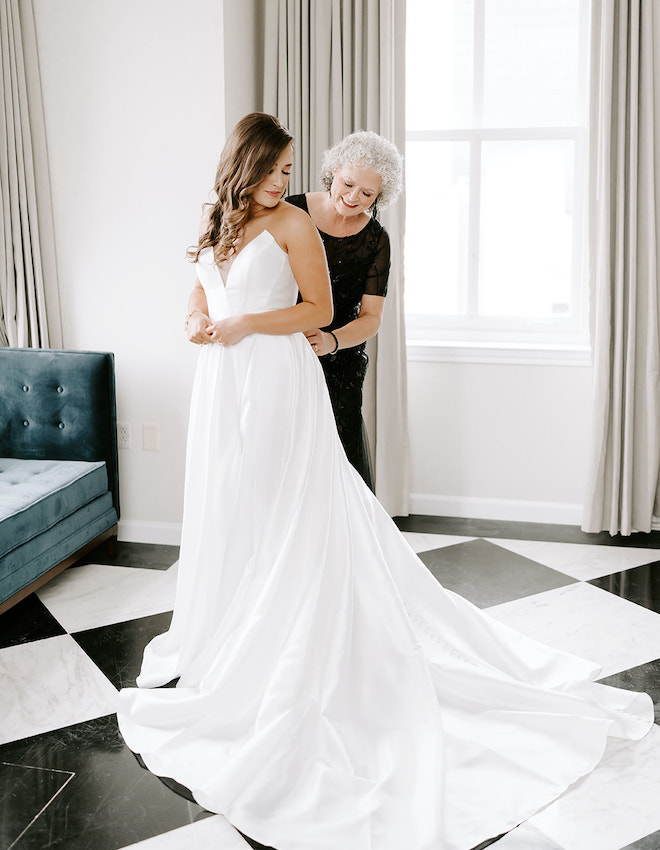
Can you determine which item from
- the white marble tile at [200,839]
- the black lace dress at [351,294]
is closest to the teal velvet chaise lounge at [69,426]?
the black lace dress at [351,294]

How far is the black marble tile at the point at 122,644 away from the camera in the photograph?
2441mm

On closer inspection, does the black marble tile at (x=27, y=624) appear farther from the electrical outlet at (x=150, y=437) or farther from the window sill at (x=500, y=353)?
the window sill at (x=500, y=353)

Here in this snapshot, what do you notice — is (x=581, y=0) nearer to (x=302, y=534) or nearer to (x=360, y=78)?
(x=360, y=78)

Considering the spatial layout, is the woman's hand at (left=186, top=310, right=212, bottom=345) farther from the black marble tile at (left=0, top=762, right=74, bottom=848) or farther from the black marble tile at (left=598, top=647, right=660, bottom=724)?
the black marble tile at (left=598, top=647, right=660, bottom=724)

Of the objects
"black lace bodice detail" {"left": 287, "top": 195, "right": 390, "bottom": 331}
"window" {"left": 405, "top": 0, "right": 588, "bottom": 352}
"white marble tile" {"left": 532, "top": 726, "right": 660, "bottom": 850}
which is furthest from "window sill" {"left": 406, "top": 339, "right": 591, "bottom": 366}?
"white marble tile" {"left": 532, "top": 726, "right": 660, "bottom": 850}

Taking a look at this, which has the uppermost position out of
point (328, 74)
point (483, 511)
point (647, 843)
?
point (328, 74)

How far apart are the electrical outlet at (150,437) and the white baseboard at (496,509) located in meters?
1.27

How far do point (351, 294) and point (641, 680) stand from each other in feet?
4.68

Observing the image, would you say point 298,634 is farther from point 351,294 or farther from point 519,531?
point 519,531

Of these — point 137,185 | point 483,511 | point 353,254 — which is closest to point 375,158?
point 353,254

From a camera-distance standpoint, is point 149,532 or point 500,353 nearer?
point 149,532

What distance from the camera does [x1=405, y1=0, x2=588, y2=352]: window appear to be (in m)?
3.80

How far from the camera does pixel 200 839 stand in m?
1.71

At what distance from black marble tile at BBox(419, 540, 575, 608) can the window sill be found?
0.87 m
